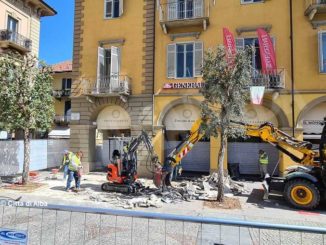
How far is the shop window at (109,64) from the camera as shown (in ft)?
59.9

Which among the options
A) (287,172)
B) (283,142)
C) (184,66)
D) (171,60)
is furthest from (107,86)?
(287,172)

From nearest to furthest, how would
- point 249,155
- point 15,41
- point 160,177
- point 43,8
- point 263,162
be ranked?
point 160,177
point 263,162
point 249,155
point 15,41
point 43,8

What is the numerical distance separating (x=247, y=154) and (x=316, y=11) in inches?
342

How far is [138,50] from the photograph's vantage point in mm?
18141

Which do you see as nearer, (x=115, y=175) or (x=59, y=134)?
(x=115, y=175)

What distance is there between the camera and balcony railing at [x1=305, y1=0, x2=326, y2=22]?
1494 cm

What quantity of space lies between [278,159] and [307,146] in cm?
626

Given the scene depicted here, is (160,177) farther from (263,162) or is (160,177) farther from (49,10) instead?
(49,10)

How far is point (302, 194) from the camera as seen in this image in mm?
10477

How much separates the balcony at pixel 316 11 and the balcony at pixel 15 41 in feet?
68.1

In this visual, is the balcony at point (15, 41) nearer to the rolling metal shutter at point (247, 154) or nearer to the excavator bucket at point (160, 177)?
the excavator bucket at point (160, 177)

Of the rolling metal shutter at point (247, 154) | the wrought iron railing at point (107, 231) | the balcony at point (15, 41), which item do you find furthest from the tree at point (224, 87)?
the balcony at point (15, 41)

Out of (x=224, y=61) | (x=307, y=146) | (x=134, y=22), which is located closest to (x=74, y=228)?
(x=224, y=61)

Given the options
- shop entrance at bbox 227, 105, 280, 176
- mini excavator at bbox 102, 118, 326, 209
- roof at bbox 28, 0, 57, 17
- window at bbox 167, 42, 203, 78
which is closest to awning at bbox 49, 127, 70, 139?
roof at bbox 28, 0, 57, 17
